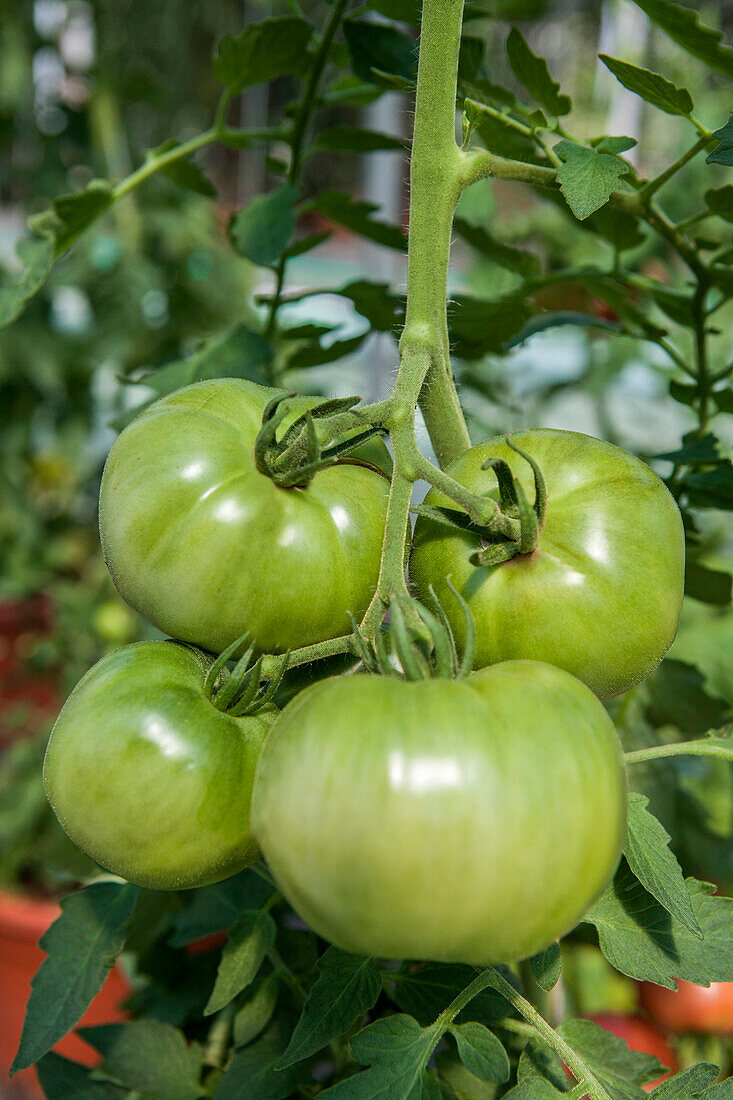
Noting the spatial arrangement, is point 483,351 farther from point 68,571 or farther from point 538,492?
point 68,571

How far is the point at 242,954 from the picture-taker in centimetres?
46

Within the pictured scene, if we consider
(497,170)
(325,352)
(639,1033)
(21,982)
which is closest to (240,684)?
(497,170)

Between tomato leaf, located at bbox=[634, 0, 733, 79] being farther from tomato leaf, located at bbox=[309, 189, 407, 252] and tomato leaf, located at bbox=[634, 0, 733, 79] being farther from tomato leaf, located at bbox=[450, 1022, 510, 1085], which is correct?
tomato leaf, located at bbox=[450, 1022, 510, 1085]

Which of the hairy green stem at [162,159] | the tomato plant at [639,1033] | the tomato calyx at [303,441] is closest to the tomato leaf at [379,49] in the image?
the hairy green stem at [162,159]

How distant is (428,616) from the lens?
0.31 meters

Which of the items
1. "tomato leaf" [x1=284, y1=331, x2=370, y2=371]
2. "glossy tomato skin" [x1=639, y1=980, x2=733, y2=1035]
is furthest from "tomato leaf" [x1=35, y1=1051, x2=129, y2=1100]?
"glossy tomato skin" [x1=639, y1=980, x2=733, y2=1035]

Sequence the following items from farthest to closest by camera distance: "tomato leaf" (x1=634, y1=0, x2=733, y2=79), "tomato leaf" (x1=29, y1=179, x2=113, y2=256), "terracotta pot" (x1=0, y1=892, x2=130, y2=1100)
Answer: "terracotta pot" (x1=0, y1=892, x2=130, y2=1100), "tomato leaf" (x1=29, y1=179, x2=113, y2=256), "tomato leaf" (x1=634, y1=0, x2=733, y2=79)

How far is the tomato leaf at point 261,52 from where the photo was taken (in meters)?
0.59

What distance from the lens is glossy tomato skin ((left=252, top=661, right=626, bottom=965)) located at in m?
0.26

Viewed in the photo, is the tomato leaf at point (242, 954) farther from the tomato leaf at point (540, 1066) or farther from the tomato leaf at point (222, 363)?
the tomato leaf at point (222, 363)

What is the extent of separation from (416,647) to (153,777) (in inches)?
4.3

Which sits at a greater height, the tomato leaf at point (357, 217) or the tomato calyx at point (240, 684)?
the tomato leaf at point (357, 217)

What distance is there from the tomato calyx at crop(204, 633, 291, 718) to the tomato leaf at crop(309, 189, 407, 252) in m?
0.39

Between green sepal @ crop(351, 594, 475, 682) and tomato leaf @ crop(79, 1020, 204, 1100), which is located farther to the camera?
tomato leaf @ crop(79, 1020, 204, 1100)
